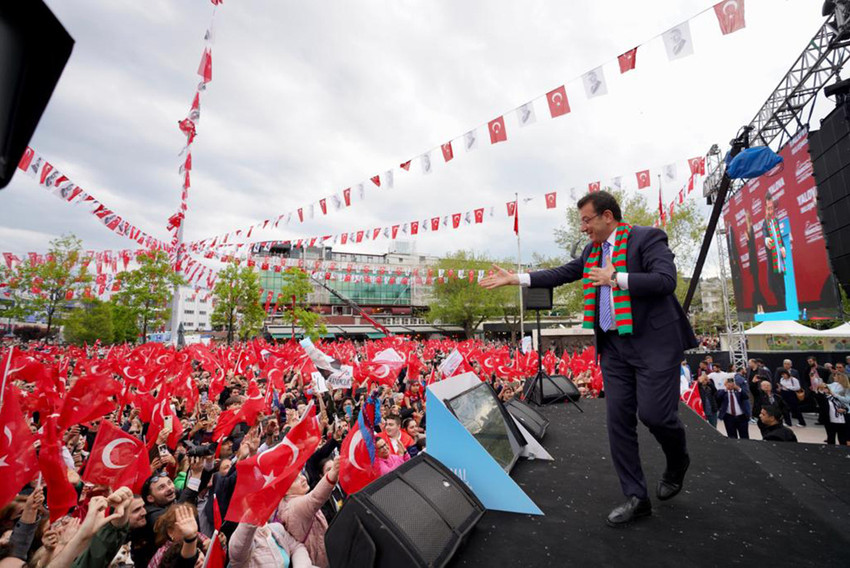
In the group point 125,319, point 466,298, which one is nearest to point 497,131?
point 125,319

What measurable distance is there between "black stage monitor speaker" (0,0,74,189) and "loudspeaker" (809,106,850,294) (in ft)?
41.9

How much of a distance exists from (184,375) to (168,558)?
7342 mm

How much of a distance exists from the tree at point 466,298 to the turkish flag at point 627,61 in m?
37.7

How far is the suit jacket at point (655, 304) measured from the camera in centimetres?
239

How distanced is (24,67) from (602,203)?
283 centimetres

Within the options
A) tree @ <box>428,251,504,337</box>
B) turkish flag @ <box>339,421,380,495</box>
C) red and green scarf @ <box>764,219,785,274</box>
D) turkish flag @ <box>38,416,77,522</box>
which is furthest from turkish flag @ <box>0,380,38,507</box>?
tree @ <box>428,251,504,337</box>

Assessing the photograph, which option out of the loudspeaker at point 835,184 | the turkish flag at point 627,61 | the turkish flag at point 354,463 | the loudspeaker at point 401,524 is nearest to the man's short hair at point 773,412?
the loudspeaker at point 835,184

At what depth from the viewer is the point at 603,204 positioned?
2.75m

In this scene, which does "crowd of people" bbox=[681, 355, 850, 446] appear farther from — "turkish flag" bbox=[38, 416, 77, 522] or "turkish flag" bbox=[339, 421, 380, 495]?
"turkish flag" bbox=[38, 416, 77, 522]

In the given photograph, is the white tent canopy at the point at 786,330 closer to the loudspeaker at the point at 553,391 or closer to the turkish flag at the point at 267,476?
the loudspeaker at the point at 553,391

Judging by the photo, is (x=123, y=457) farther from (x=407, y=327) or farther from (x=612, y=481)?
(x=407, y=327)

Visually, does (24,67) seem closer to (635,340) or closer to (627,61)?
(635,340)

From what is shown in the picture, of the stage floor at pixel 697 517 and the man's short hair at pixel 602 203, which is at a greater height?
the man's short hair at pixel 602 203

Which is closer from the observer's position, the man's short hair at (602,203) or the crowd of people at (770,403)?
the man's short hair at (602,203)
